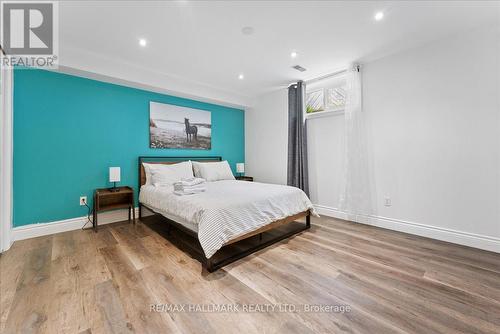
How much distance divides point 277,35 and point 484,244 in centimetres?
345

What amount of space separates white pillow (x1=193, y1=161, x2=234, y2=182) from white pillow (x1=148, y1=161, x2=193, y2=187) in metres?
0.20

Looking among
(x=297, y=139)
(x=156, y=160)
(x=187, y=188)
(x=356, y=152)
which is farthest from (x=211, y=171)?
(x=356, y=152)

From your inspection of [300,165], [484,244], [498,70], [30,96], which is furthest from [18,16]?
[484,244]

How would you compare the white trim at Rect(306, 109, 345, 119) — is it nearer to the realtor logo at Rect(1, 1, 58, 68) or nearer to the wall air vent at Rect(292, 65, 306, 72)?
the wall air vent at Rect(292, 65, 306, 72)

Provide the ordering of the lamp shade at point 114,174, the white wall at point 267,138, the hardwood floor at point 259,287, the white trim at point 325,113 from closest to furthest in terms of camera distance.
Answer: the hardwood floor at point 259,287, the lamp shade at point 114,174, the white trim at point 325,113, the white wall at point 267,138

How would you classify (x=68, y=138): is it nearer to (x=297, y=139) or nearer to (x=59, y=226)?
(x=59, y=226)

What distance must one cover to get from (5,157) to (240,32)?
3059 mm

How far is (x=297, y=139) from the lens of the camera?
4062mm

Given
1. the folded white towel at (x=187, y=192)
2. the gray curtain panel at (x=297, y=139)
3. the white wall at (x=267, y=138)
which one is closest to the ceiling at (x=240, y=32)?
the gray curtain panel at (x=297, y=139)

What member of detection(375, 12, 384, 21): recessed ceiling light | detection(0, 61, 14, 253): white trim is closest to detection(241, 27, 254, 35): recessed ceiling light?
detection(375, 12, 384, 21): recessed ceiling light

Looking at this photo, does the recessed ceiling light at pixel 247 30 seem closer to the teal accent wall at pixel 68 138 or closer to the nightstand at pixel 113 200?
the teal accent wall at pixel 68 138

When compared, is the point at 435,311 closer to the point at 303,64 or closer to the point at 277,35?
the point at 277,35

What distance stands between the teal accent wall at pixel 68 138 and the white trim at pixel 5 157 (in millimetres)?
279

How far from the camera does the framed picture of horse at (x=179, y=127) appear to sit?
3.89 meters
